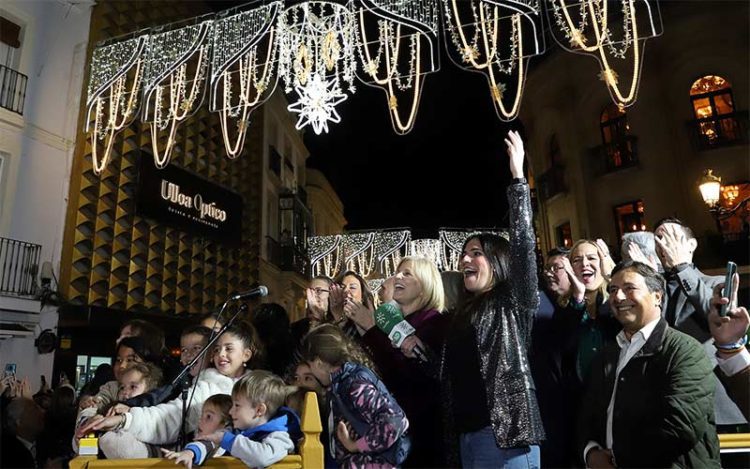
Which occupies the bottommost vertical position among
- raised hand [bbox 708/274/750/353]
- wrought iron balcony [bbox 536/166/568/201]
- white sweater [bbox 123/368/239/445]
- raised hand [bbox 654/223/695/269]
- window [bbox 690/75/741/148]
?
white sweater [bbox 123/368/239/445]

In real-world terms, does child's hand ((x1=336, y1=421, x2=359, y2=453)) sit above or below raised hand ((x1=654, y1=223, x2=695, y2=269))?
below

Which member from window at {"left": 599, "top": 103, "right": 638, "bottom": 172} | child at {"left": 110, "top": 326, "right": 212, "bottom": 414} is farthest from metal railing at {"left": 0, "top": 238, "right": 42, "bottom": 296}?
window at {"left": 599, "top": 103, "right": 638, "bottom": 172}

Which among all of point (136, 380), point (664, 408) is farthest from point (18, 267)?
point (664, 408)

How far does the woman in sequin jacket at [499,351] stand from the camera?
2.15 m

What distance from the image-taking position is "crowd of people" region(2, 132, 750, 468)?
81.7 inches

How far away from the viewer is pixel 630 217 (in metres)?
13.2

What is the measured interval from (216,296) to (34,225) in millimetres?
4781

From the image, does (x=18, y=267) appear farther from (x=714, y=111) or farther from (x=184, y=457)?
(x=714, y=111)

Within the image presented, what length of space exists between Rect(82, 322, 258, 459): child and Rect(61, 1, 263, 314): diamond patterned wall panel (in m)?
7.60

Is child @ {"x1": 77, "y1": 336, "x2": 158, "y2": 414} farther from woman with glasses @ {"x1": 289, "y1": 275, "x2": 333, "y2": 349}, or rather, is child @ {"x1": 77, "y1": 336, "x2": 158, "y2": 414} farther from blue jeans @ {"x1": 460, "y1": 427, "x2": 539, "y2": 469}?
blue jeans @ {"x1": 460, "y1": 427, "x2": 539, "y2": 469}

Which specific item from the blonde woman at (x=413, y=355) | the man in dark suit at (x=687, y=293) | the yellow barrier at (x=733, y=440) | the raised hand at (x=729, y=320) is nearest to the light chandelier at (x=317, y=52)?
the blonde woman at (x=413, y=355)

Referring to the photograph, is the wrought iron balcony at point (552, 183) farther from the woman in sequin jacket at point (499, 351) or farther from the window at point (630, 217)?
the woman in sequin jacket at point (499, 351)

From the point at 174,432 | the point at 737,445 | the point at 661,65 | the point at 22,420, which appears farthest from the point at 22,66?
the point at 661,65

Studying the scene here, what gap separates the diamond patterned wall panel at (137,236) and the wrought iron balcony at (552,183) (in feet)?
29.6
